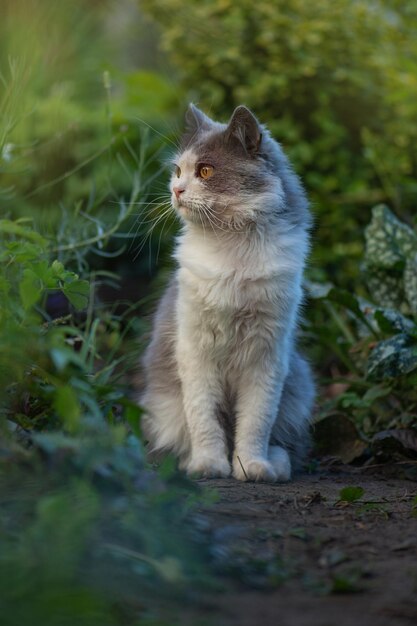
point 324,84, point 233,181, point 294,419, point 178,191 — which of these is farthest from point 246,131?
point 324,84

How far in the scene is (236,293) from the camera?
307cm

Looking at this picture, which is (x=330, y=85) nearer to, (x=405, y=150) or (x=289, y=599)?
(x=405, y=150)

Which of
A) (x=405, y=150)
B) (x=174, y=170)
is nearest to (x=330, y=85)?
(x=405, y=150)

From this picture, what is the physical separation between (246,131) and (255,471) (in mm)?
1268

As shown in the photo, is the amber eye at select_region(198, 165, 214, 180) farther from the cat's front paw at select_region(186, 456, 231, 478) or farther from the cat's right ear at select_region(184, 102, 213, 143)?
the cat's front paw at select_region(186, 456, 231, 478)

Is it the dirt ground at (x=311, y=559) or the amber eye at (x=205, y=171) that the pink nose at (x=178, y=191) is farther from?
the dirt ground at (x=311, y=559)

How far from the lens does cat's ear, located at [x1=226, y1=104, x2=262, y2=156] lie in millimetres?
3121

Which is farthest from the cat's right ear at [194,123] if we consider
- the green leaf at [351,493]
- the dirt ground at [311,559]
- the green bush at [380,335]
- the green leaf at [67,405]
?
the green leaf at [67,405]

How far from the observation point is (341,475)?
342 cm

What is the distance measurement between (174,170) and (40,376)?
1.34 metres

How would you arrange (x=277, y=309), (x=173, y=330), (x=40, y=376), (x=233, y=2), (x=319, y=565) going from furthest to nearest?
(x=233, y=2), (x=173, y=330), (x=277, y=309), (x=40, y=376), (x=319, y=565)

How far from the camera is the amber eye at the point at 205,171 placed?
10.4 ft

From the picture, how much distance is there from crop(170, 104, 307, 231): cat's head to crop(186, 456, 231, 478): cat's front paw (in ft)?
2.87

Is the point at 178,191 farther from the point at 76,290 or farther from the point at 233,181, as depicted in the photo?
the point at 76,290
